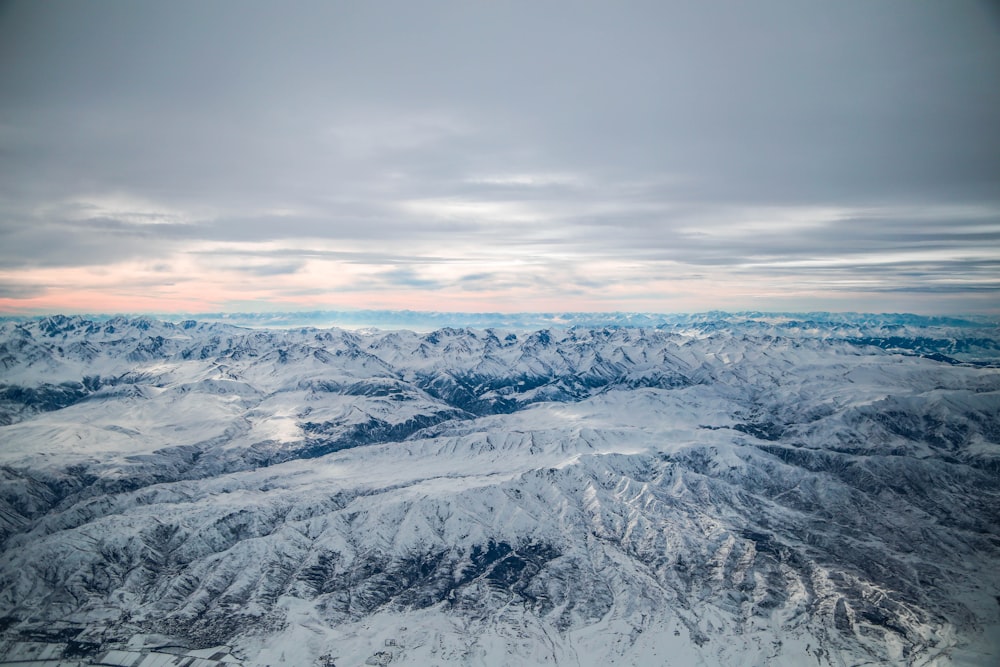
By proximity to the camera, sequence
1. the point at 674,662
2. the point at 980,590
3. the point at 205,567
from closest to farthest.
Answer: the point at 674,662
the point at 980,590
the point at 205,567

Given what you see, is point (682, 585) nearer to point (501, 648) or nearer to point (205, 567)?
point (501, 648)

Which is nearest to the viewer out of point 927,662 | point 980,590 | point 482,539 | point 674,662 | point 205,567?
point 927,662

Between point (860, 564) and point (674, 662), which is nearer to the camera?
point (674, 662)

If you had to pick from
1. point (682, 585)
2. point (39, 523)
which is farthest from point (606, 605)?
point (39, 523)

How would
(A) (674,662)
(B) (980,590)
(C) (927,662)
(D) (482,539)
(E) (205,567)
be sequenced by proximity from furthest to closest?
(D) (482,539)
(E) (205,567)
(B) (980,590)
(A) (674,662)
(C) (927,662)

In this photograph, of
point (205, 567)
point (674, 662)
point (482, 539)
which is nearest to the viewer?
point (674, 662)

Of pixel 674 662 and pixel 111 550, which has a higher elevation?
pixel 111 550

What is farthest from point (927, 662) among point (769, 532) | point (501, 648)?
point (501, 648)

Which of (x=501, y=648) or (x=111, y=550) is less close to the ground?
(x=111, y=550)

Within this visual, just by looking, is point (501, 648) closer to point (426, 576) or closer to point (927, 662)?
point (426, 576)
